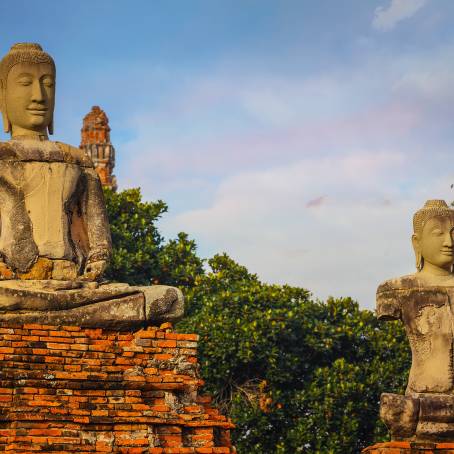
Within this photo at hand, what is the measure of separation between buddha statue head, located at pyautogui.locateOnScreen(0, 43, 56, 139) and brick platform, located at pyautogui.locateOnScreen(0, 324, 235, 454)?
240 centimetres

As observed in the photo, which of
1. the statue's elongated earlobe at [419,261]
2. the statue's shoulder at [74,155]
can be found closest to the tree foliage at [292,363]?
the statue's elongated earlobe at [419,261]

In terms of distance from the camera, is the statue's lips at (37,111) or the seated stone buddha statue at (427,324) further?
the seated stone buddha statue at (427,324)

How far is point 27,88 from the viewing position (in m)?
14.4

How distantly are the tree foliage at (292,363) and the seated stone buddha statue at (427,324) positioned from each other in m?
10.4

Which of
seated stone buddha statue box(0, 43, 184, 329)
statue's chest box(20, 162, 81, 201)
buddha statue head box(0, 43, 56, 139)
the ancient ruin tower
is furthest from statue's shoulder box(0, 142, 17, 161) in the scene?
the ancient ruin tower

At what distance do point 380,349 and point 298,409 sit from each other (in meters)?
2.06

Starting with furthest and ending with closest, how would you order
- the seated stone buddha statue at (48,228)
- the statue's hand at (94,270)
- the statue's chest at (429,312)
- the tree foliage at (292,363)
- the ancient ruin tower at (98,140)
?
1. the ancient ruin tower at (98,140)
2. the tree foliage at (292,363)
3. the statue's chest at (429,312)
4. the statue's hand at (94,270)
5. the seated stone buddha statue at (48,228)

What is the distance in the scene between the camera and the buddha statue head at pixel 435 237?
15352mm

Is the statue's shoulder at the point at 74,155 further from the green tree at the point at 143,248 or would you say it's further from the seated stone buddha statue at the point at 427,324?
the green tree at the point at 143,248

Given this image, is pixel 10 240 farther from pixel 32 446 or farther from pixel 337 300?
pixel 337 300

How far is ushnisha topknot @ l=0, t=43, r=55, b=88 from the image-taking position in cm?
1441

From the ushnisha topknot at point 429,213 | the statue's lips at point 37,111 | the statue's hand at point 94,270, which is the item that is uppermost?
the statue's lips at point 37,111

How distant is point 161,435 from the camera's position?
41.8 feet

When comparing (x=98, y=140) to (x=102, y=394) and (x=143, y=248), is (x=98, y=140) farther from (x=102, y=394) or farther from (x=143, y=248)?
(x=102, y=394)
